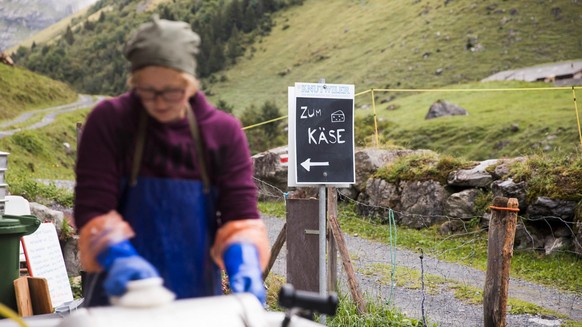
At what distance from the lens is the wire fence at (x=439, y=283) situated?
722 centimetres

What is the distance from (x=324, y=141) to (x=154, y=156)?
12.0ft

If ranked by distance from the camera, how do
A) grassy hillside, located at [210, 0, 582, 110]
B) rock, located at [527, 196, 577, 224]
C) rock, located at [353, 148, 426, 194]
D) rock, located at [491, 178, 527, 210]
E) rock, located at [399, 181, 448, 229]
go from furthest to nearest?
grassy hillside, located at [210, 0, 582, 110], rock, located at [353, 148, 426, 194], rock, located at [399, 181, 448, 229], rock, located at [491, 178, 527, 210], rock, located at [527, 196, 577, 224]

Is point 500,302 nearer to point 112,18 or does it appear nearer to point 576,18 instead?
point 576,18

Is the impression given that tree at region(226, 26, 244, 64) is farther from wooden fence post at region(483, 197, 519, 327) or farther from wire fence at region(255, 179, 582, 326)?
wooden fence post at region(483, 197, 519, 327)

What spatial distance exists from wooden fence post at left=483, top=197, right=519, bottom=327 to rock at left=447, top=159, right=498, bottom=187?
6.77m

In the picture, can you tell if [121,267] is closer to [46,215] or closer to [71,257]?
[71,257]

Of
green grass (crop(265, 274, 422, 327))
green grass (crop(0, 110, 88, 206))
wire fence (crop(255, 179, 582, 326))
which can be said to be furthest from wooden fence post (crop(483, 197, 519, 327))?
green grass (crop(0, 110, 88, 206))

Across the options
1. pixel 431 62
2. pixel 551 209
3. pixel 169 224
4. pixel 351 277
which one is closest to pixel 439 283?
pixel 551 209

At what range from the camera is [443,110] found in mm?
27750

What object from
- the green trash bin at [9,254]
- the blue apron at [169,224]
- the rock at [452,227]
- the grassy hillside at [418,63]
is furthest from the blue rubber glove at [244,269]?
the grassy hillside at [418,63]

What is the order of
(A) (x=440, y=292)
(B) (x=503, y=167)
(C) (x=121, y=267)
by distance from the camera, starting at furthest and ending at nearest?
1. (B) (x=503, y=167)
2. (A) (x=440, y=292)
3. (C) (x=121, y=267)

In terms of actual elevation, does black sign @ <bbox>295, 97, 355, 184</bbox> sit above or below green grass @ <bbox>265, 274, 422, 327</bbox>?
above

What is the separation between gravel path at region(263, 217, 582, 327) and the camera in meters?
7.14

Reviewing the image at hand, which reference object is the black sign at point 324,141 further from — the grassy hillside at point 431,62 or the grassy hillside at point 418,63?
the grassy hillside at point 418,63
